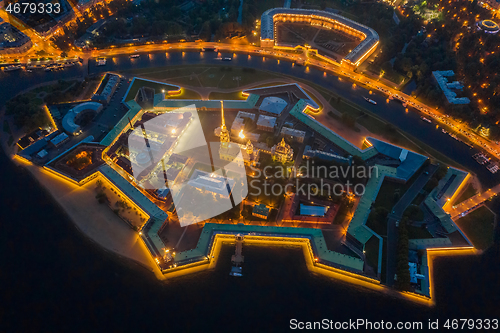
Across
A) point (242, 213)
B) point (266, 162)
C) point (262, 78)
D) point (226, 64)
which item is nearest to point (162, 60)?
point (226, 64)

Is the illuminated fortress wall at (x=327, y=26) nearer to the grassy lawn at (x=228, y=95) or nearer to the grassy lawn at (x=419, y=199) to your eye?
the grassy lawn at (x=228, y=95)

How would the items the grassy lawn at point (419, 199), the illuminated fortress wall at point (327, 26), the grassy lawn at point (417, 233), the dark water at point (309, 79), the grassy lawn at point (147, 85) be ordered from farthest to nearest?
the illuminated fortress wall at point (327, 26), the grassy lawn at point (147, 85), the dark water at point (309, 79), the grassy lawn at point (419, 199), the grassy lawn at point (417, 233)

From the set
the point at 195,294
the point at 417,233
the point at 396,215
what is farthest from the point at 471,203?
the point at 195,294

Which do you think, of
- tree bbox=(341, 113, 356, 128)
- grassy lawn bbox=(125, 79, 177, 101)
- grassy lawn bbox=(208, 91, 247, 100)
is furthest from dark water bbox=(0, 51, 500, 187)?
grassy lawn bbox=(208, 91, 247, 100)

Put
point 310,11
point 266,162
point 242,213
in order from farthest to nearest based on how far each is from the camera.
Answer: point 310,11 → point 266,162 → point 242,213

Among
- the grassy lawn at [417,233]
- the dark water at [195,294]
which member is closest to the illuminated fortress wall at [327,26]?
the grassy lawn at [417,233]

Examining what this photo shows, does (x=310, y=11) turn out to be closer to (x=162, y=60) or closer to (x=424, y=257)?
(x=162, y=60)
